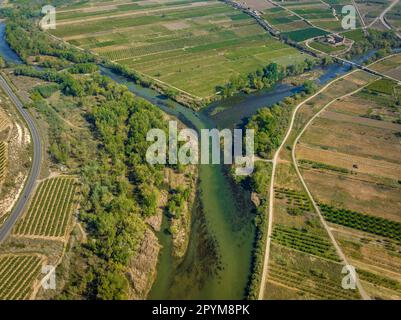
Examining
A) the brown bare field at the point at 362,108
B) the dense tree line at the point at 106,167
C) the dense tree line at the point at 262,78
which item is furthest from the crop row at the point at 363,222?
the dense tree line at the point at 262,78

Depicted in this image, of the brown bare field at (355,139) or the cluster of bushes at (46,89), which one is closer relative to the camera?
the brown bare field at (355,139)

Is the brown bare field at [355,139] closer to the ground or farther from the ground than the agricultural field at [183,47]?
closer to the ground

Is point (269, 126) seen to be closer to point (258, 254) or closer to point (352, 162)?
point (352, 162)

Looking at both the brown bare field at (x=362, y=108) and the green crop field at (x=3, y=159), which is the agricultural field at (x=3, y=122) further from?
the brown bare field at (x=362, y=108)

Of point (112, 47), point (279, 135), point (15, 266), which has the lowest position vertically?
point (15, 266)

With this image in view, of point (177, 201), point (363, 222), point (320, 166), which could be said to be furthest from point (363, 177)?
point (177, 201)

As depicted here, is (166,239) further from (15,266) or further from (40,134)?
(40,134)
